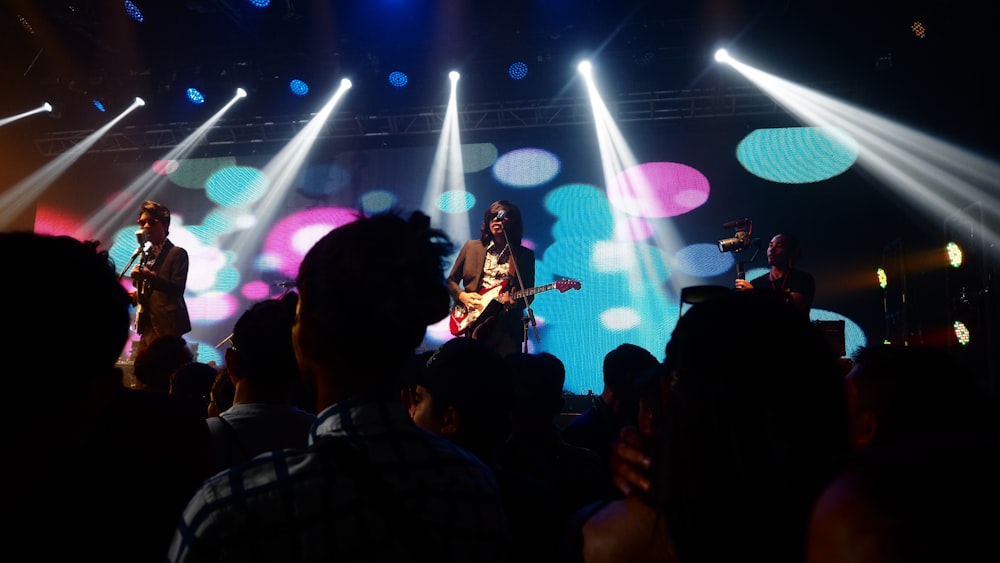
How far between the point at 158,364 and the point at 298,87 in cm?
542

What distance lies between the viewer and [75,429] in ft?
3.66

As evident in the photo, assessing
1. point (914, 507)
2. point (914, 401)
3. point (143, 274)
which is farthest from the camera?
point (143, 274)

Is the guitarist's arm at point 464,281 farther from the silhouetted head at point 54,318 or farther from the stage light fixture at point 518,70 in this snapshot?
the silhouetted head at point 54,318

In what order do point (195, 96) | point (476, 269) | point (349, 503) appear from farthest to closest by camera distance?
1. point (195, 96)
2. point (476, 269)
3. point (349, 503)

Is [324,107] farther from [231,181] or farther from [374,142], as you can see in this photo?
[231,181]

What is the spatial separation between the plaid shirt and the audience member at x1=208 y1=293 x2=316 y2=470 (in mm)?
1069

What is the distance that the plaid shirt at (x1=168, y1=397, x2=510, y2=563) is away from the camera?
0.97 m

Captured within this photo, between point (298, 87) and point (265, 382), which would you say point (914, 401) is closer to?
point (265, 382)

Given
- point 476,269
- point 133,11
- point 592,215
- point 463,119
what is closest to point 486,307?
point 476,269

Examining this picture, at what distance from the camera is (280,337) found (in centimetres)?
231

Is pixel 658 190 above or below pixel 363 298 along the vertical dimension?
above

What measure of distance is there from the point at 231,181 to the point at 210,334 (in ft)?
7.21

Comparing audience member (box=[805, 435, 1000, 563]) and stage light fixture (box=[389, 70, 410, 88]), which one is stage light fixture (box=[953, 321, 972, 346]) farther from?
audience member (box=[805, 435, 1000, 563])

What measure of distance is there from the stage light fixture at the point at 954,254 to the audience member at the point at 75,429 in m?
7.73
